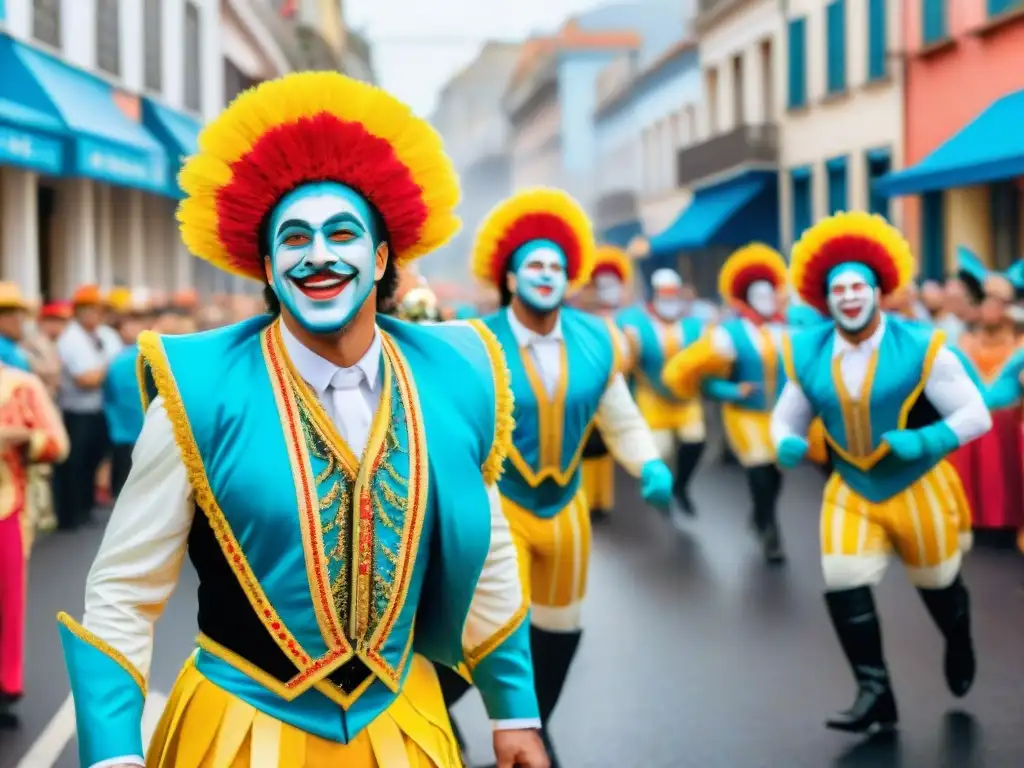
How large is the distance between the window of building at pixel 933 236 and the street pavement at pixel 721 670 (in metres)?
12.2

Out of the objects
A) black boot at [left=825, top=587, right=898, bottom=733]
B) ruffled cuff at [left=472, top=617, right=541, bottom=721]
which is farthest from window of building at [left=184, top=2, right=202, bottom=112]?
ruffled cuff at [left=472, top=617, right=541, bottom=721]

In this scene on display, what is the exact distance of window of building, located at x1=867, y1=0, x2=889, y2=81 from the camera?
26.1 meters

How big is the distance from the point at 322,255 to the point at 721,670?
5.18 meters

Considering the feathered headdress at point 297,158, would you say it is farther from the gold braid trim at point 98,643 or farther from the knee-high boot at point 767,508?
the knee-high boot at point 767,508

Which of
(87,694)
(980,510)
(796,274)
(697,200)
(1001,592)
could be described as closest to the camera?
(87,694)

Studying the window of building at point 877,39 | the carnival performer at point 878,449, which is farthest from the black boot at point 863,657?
the window of building at point 877,39

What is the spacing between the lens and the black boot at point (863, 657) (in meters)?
6.71

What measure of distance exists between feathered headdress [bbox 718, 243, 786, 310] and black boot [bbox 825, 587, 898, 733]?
6.42m

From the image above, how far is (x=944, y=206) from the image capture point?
23.2m

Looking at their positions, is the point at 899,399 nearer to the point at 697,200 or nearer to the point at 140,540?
the point at 140,540

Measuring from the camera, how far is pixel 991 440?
12172 mm

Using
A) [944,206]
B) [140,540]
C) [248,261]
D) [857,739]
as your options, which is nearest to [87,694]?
[140,540]

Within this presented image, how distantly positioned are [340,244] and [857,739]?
418 cm

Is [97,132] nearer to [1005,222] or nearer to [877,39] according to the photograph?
[1005,222]
